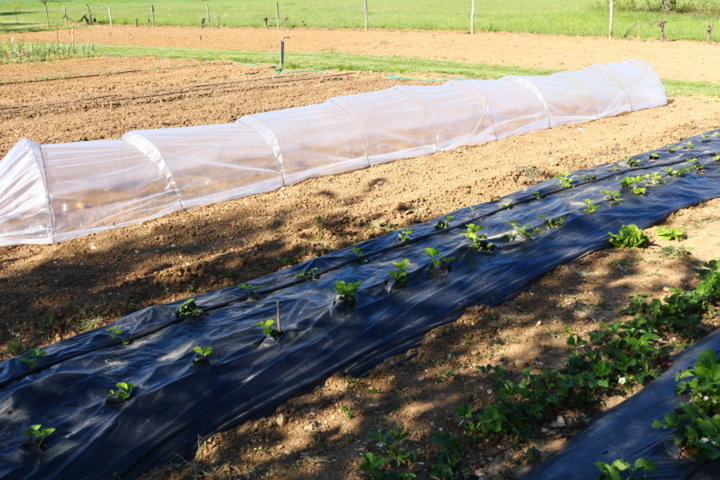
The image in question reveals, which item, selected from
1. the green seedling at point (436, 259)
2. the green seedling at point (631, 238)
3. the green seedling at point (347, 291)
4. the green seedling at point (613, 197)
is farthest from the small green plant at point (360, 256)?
the green seedling at point (613, 197)

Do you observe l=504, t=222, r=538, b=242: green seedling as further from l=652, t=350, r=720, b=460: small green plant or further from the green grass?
the green grass

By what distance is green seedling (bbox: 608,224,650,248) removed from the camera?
20.2ft

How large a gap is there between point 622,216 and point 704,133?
184 inches

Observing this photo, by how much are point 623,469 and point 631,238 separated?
3.56 m

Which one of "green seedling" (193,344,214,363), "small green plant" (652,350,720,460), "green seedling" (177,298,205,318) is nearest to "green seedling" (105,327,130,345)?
"green seedling" (177,298,205,318)

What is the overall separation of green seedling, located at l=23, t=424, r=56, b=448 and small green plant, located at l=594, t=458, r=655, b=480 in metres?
2.70

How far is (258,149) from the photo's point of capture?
833 centimetres

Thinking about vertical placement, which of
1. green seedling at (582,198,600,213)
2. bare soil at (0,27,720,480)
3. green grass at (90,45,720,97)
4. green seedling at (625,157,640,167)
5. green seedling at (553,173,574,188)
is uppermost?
green grass at (90,45,720,97)

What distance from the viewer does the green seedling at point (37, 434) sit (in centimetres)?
344

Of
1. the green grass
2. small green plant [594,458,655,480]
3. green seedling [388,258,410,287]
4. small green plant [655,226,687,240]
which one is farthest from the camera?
the green grass

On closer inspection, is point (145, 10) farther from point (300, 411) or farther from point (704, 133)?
point (300, 411)

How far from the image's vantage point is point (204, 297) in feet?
16.7

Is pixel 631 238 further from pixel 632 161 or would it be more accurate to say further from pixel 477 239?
pixel 632 161

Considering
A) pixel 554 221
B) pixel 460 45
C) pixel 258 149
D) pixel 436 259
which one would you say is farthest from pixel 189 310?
pixel 460 45
